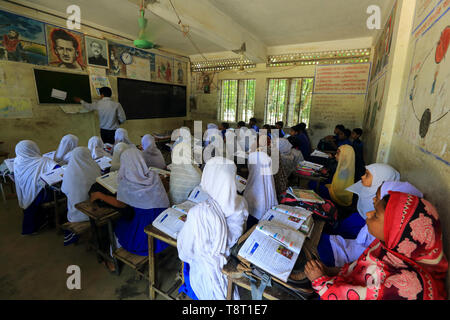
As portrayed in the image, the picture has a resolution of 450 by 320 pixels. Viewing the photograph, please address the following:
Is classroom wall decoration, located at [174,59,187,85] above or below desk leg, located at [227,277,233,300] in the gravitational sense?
above

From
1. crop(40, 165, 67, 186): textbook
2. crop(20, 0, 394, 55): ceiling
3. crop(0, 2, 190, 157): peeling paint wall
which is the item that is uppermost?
crop(20, 0, 394, 55): ceiling

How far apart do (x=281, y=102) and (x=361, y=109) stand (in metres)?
2.13

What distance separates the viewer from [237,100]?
23.4ft

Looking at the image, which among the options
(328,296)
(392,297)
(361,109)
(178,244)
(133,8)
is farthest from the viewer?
(361,109)

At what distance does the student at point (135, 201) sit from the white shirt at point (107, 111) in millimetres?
3264

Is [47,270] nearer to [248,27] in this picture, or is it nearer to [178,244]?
[178,244]

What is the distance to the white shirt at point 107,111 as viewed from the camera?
14.8 ft

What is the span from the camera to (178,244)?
1303mm

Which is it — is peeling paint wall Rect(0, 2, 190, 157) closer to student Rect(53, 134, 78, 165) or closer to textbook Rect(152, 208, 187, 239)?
student Rect(53, 134, 78, 165)

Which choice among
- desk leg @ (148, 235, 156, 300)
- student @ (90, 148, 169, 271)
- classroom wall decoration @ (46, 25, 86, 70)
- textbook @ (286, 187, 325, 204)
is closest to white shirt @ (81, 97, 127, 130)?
classroom wall decoration @ (46, 25, 86, 70)

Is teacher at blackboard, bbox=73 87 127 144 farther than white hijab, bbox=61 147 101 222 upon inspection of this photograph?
Yes

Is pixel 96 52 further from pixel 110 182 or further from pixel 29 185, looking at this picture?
pixel 110 182

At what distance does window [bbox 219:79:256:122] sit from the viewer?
22.6ft

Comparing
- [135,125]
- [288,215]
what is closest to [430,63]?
[288,215]
